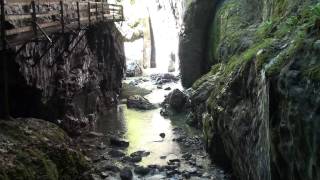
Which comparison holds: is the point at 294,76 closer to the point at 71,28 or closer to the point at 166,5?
the point at 71,28

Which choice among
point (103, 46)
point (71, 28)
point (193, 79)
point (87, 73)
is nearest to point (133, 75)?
point (193, 79)

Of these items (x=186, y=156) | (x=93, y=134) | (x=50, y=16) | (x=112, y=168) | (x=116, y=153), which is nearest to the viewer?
(x=50, y=16)

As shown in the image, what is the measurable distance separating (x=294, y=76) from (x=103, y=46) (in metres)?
20.6

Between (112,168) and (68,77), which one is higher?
(68,77)

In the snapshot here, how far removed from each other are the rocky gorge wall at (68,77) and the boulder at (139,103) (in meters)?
1.10

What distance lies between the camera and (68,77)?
826 inches

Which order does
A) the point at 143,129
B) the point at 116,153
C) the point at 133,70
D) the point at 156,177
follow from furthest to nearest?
1. the point at 133,70
2. the point at 143,129
3. the point at 116,153
4. the point at 156,177

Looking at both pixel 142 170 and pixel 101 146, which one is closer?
pixel 142 170

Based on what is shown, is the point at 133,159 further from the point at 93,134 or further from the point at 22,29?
the point at 22,29

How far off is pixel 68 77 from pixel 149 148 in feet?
16.3

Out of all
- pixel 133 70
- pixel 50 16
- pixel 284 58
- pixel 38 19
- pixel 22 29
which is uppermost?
pixel 50 16

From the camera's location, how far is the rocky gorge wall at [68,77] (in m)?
16.0

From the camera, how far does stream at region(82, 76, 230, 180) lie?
1691cm

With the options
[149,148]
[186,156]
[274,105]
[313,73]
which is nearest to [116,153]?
[149,148]
